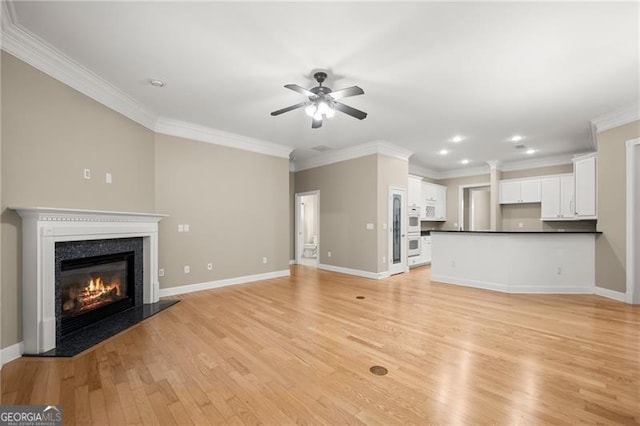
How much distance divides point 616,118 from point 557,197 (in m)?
3.18

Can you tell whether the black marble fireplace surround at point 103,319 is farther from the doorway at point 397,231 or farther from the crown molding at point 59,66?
the doorway at point 397,231

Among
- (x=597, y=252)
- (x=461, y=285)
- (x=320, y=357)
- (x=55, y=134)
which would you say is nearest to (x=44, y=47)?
(x=55, y=134)

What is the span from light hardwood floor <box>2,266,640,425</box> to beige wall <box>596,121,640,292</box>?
776 millimetres

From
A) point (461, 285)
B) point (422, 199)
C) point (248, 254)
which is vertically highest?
point (422, 199)

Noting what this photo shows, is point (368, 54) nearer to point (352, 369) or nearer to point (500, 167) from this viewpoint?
point (352, 369)

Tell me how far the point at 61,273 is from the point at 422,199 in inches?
323

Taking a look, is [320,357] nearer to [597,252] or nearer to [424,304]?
[424,304]

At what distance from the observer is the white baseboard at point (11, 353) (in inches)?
94.9

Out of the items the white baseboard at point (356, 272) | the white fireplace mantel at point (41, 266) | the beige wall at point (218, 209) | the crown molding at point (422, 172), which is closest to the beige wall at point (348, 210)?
the white baseboard at point (356, 272)

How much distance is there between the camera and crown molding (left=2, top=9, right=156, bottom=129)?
2432mm

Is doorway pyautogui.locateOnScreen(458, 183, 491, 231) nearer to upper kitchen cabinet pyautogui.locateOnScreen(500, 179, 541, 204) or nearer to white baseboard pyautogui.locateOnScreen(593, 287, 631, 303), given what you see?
upper kitchen cabinet pyautogui.locateOnScreen(500, 179, 541, 204)

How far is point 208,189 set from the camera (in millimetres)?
5160

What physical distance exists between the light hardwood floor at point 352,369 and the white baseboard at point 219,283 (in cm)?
84

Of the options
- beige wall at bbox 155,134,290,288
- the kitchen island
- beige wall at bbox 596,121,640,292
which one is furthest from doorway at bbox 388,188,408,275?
beige wall at bbox 596,121,640,292
